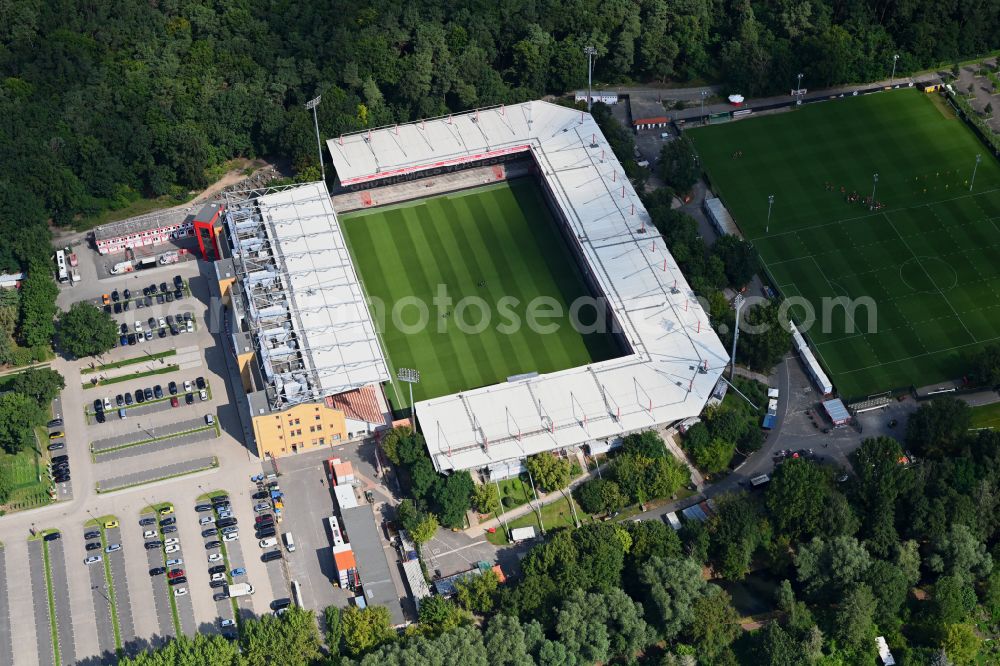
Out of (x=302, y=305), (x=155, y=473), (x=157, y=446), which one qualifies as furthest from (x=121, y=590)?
(x=302, y=305)

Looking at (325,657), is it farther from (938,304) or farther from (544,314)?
(938,304)

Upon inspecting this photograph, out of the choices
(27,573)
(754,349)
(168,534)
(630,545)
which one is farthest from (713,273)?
(27,573)

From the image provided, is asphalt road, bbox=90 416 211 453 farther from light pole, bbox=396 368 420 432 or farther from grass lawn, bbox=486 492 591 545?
grass lawn, bbox=486 492 591 545

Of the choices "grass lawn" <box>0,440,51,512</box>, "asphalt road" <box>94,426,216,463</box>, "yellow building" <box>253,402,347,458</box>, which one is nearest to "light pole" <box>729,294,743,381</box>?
"yellow building" <box>253,402,347,458</box>

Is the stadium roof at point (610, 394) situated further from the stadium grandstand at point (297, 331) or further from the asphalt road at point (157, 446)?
the asphalt road at point (157, 446)

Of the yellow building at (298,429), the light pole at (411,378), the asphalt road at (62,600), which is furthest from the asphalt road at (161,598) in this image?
the light pole at (411,378)
